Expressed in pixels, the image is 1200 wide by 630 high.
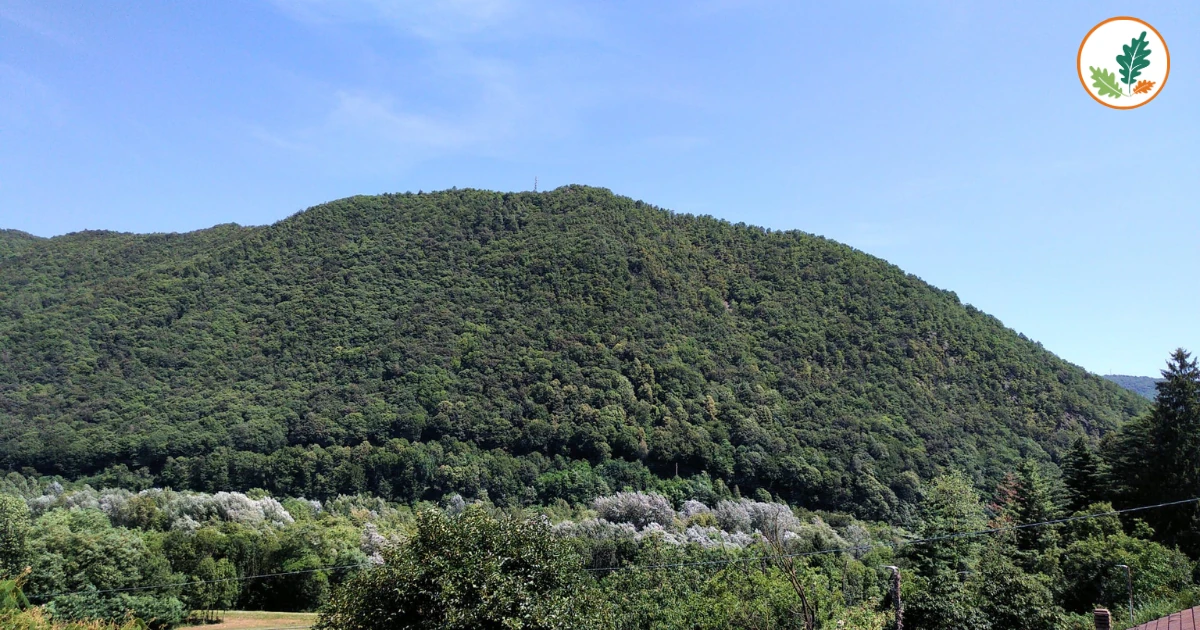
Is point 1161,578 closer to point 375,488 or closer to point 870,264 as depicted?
point 375,488

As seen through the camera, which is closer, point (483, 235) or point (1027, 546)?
point (1027, 546)

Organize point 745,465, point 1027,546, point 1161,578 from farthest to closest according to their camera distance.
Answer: point 745,465 → point 1027,546 → point 1161,578

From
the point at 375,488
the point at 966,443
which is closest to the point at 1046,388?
the point at 966,443

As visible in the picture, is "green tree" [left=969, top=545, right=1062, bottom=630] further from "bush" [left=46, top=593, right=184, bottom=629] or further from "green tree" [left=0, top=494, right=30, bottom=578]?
"green tree" [left=0, top=494, right=30, bottom=578]

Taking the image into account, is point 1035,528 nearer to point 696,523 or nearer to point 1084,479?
point 1084,479

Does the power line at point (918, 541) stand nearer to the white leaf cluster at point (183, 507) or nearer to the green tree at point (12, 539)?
the green tree at point (12, 539)

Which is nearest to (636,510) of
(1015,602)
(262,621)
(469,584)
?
(262,621)

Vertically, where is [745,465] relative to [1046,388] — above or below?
below

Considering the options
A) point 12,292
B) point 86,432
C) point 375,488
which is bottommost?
point 375,488
